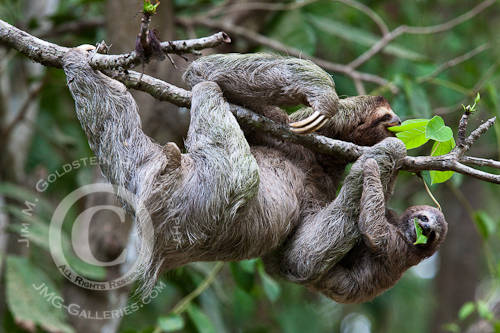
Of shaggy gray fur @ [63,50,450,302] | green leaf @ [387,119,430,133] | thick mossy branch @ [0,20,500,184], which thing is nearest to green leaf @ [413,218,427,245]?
shaggy gray fur @ [63,50,450,302]

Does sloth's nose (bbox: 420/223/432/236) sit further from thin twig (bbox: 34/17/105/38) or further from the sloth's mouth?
thin twig (bbox: 34/17/105/38)

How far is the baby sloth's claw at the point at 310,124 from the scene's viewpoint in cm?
540

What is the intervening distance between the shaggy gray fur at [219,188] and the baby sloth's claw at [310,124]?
0.15 metres

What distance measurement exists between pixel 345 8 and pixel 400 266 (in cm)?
922

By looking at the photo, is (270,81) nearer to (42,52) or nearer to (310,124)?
(310,124)

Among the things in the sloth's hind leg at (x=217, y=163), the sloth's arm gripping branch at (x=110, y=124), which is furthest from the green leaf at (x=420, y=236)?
the sloth's arm gripping branch at (x=110, y=124)

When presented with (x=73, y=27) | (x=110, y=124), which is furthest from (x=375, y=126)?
(x=73, y=27)

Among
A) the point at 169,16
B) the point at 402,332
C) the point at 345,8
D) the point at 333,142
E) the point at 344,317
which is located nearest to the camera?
the point at 333,142

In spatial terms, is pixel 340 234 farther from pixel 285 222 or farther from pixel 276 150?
pixel 276 150

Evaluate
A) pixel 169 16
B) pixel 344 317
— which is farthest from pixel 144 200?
pixel 344 317

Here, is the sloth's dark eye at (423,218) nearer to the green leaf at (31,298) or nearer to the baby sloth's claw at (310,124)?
the baby sloth's claw at (310,124)

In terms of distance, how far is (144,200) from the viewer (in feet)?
17.8

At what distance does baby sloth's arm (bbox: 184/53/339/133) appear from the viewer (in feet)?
18.3

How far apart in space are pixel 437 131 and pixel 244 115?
1882 mm
